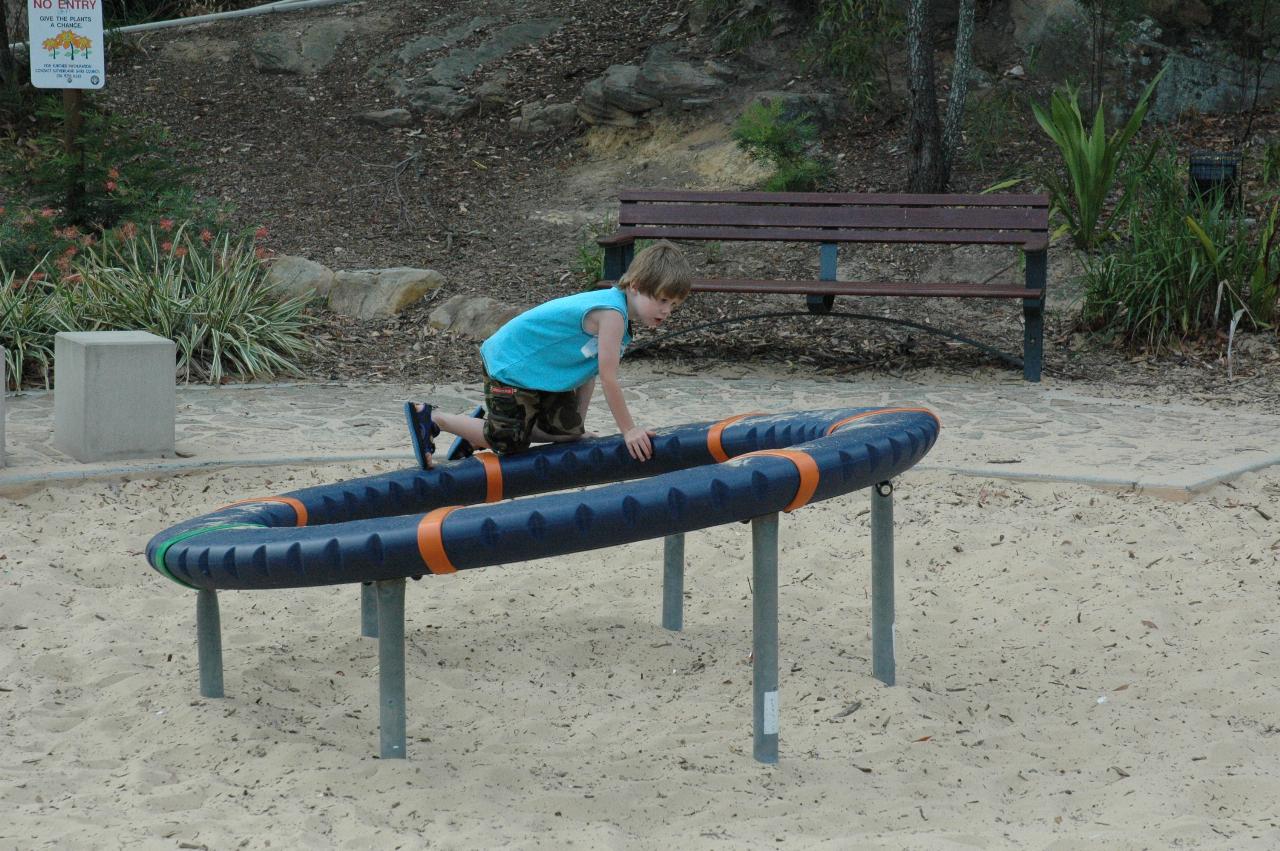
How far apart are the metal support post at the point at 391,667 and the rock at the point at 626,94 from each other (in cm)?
890

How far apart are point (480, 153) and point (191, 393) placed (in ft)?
17.9

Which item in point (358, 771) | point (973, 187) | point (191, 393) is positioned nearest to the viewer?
point (358, 771)

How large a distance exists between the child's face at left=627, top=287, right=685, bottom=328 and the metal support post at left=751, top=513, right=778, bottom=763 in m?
0.93

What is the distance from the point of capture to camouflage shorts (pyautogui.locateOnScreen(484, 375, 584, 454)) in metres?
4.16

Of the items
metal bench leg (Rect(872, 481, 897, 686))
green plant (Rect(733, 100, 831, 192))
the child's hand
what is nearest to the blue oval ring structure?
metal bench leg (Rect(872, 481, 897, 686))

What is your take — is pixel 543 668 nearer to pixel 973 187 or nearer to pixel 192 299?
pixel 192 299

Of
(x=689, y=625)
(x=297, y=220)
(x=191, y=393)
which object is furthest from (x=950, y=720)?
(x=297, y=220)

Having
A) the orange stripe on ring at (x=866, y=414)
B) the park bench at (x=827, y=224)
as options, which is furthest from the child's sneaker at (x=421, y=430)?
the park bench at (x=827, y=224)

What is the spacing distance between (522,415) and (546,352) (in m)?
0.22

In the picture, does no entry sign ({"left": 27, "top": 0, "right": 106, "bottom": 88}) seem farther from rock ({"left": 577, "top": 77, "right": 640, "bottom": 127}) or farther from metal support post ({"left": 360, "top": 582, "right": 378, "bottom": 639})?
metal support post ({"left": 360, "top": 582, "right": 378, "bottom": 639})

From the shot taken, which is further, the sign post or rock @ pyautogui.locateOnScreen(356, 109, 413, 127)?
rock @ pyautogui.locateOnScreen(356, 109, 413, 127)

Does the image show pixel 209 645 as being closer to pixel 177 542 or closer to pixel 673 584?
pixel 177 542

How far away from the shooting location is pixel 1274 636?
3922 millimetres

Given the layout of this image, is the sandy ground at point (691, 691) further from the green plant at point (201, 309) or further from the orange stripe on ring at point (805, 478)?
the green plant at point (201, 309)
